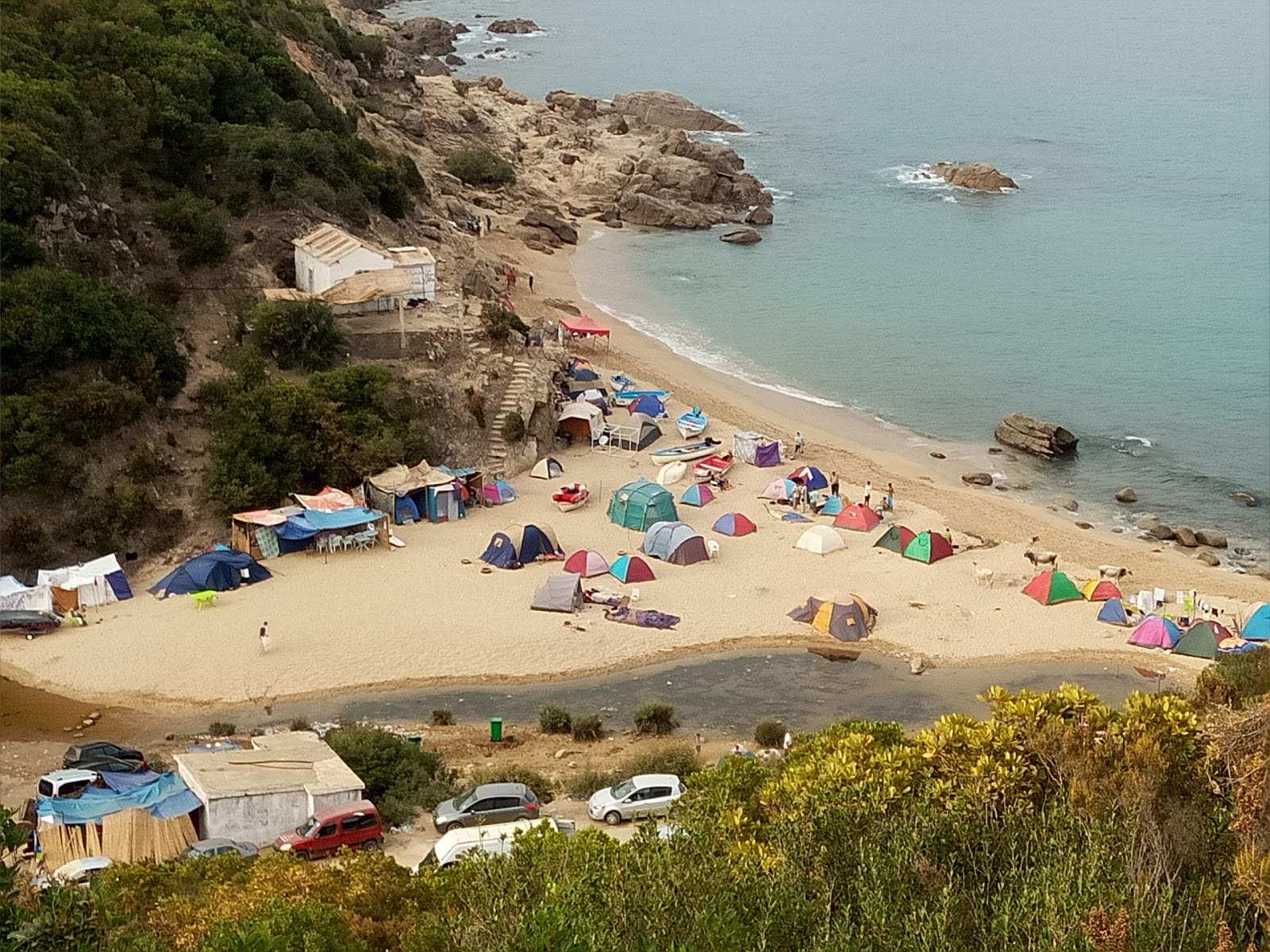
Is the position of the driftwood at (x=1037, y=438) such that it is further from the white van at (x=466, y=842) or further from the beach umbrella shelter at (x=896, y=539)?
the white van at (x=466, y=842)

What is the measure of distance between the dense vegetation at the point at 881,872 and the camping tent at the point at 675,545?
48.8 feet

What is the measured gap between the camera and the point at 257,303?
3322 centimetres

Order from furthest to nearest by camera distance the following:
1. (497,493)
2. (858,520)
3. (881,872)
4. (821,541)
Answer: (497,493), (858,520), (821,541), (881,872)

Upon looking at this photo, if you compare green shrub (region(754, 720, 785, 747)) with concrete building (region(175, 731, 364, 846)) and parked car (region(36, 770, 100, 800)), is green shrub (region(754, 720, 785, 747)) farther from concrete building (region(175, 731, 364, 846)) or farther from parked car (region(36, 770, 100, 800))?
parked car (region(36, 770, 100, 800))

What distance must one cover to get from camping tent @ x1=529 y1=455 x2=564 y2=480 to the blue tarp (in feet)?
50.3

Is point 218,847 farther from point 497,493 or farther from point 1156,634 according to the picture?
point 1156,634

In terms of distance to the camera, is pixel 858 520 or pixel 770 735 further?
pixel 858 520

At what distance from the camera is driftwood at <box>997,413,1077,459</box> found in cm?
3938

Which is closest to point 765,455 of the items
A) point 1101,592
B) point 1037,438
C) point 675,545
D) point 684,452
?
point 684,452

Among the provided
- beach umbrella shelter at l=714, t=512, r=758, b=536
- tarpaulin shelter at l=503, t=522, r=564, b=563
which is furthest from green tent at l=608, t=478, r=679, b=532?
tarpaulin shelter at l=503, t=522, r=564, b=563

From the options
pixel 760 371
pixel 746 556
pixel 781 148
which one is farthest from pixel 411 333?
pixel 781 148

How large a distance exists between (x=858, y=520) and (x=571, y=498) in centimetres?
658

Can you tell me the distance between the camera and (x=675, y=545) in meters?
28.4

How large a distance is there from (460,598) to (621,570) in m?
3.40
